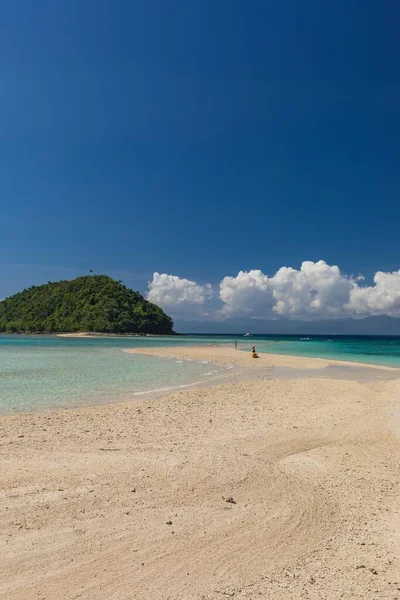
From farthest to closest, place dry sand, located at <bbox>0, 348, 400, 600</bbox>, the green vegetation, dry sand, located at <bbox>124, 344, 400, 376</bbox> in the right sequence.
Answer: the green vegetation, dry sand, located at <bbox>124, 344, 400, 376</bbox>, dry sand, located at <bbox>0, 348, 400, 600</bbox>

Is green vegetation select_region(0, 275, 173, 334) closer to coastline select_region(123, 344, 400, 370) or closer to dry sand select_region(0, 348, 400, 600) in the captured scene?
coastline select_region(123, 344, 400, 370)

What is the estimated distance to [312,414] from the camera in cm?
1395

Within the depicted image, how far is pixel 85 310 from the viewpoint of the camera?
558ft

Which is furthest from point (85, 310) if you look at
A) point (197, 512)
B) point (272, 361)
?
point (197, 512)

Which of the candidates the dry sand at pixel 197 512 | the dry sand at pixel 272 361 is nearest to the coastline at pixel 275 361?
the dry sand at pixel 272 361

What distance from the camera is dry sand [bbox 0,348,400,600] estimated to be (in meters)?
4.41

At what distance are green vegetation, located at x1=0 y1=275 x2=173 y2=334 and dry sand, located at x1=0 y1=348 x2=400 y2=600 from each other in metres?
154

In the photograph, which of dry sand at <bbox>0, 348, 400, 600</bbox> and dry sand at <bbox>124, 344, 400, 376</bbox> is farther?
dry sand at <bbox>124, 344, 400, 376</bbox>

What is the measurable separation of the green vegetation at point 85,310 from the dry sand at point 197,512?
153726 millimetres

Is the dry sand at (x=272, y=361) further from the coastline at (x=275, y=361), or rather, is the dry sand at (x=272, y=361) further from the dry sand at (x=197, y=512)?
the dry sand at (x=197, y=512)

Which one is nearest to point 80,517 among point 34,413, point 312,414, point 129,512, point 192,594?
point 129,512

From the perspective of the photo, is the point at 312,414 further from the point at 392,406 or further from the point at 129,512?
the point at 129,512

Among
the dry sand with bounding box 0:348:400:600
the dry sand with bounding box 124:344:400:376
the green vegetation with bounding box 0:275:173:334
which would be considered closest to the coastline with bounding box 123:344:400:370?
the dry sand with bounding box 124:344:400:376

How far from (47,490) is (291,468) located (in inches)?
184
